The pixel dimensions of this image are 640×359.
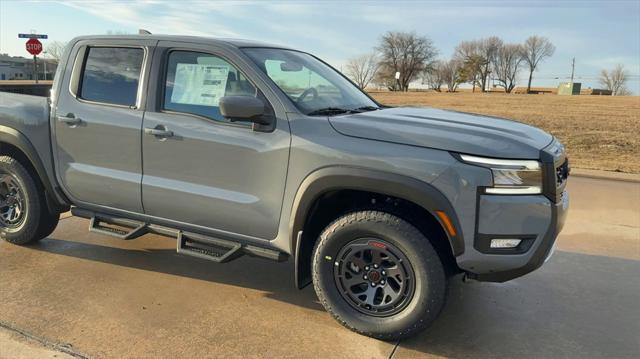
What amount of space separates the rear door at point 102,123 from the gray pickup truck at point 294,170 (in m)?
0.01

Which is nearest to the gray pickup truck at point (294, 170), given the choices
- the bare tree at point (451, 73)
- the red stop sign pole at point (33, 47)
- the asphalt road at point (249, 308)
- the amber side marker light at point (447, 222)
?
the amber side marker light at point (447, 222)

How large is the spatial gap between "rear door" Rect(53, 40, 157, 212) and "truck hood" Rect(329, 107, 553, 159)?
1.63 meters

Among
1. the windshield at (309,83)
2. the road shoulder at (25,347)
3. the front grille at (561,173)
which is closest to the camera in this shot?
the road shoulder at (25,347)

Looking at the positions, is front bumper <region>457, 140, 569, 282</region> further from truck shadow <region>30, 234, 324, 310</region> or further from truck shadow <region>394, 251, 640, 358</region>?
truck shadow <region>30, 234, 324, 310</region>

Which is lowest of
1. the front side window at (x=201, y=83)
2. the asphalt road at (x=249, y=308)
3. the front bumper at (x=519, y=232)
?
the asphalt road at (x=249, y=308)

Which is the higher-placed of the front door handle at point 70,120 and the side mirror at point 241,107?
the side mirror at point 241,107

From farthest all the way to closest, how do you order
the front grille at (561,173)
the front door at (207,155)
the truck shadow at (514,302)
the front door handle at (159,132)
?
1. the front door handle at (159,132)
2. the front door at (207,155)
3. the truck shadow at (514,302)
4. the front grille at (561,173)

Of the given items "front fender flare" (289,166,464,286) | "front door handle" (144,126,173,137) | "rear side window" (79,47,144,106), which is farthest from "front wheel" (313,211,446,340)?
"rear side window" (79,47,144,106)

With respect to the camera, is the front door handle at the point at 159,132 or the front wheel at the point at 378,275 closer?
the front wheel at the point at 378,275

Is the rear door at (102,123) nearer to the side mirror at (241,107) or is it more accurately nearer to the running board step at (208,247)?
the running board step at (208,247)

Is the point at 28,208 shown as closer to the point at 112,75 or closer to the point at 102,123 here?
the point at 102,123

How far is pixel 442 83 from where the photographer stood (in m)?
109

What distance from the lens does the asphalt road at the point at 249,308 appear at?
128 inches

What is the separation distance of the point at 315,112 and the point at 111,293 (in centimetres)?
204
